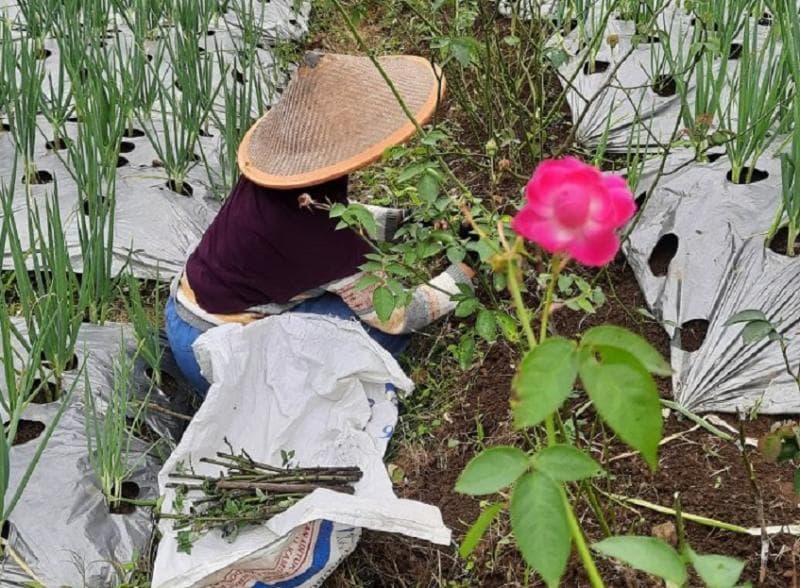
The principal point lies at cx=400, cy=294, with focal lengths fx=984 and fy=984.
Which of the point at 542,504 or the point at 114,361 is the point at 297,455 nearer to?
the point at 114,361

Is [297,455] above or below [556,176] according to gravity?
below

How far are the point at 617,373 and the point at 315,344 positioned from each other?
1303 millimetres

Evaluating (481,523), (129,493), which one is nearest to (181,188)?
(129,493)

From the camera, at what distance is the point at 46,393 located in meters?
1.90

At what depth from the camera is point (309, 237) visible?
6.24 ft

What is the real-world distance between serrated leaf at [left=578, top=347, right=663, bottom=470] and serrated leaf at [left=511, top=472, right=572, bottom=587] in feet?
0.25

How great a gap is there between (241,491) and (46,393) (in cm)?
50

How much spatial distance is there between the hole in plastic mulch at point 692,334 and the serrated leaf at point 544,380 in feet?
3.96

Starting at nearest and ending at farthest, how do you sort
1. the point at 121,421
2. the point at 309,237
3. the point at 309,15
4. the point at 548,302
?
the point at 548,302 < the point at 121,421 < the point at 309,237 < the point at 309,15

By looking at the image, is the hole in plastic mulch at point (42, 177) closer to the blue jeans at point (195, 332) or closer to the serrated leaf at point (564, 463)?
the blue jeans at point (195, 332)

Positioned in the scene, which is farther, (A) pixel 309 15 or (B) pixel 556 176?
(A) pixel 309 15

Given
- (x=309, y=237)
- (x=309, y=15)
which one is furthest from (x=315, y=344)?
(x=309, y=15)

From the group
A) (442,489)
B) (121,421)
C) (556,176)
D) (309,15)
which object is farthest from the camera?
(309,15)

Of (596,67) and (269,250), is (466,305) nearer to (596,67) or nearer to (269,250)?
(269,250)
